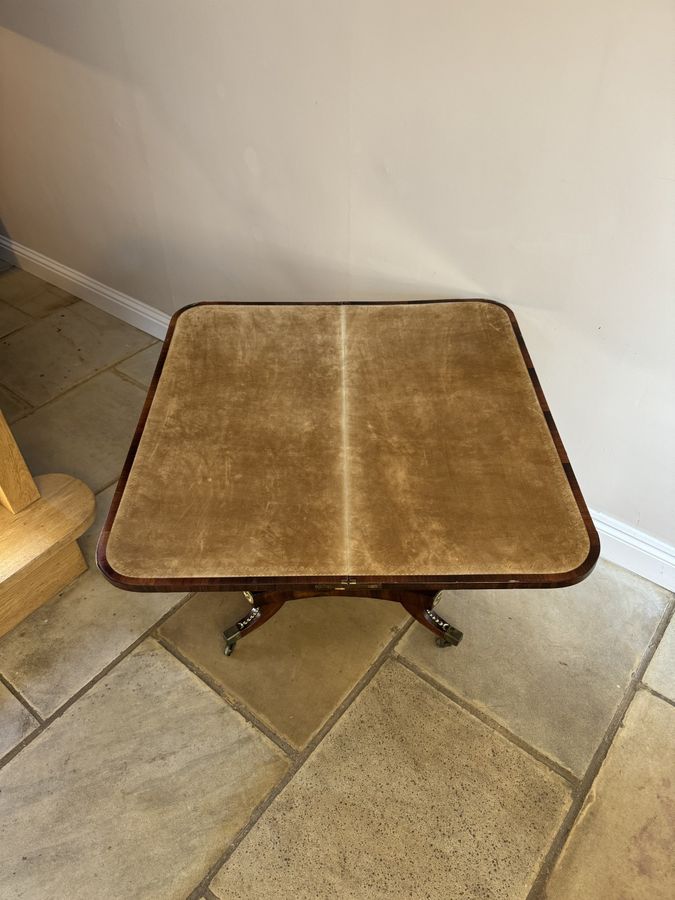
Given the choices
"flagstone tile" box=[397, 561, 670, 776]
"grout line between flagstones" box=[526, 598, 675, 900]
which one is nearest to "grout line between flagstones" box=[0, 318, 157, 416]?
"flagstone tile" box=[397, 561, 670, 776]

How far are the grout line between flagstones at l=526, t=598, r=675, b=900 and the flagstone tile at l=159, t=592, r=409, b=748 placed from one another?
0.46 metres

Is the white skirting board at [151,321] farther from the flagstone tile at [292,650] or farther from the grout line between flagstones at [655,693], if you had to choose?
the flagstone tile at [292,650]

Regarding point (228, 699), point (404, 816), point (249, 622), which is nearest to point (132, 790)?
point (228, 699)

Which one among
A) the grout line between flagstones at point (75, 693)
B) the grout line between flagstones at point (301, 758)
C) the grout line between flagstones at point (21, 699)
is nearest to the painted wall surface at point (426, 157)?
the grout line between flagstones at point (301, 758)

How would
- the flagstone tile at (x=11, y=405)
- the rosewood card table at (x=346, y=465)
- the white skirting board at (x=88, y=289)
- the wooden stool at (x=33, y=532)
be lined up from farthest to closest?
the white skirting board at (x=88, y=289) < the flagstone tile at (x=11, y=405) < the wooden stool at (x=33, y=532) < the rosewood card table at (x=346, y=465)

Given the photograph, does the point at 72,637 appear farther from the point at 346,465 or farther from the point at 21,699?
the point at 346,465

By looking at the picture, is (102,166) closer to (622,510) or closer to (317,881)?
(622,510)

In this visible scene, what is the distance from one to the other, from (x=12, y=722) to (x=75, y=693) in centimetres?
13

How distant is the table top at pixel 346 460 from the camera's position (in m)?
0.85

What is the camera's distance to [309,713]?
49.0 inches

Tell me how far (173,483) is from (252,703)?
1.86ft

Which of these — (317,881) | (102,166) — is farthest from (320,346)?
(102,166)

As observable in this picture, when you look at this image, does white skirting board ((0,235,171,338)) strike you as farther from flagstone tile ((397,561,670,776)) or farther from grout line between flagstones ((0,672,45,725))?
flagstone tile ((397,561,670,776))

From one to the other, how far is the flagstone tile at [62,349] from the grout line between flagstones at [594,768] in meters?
1.81
